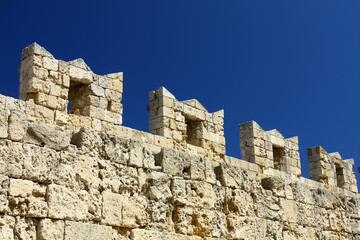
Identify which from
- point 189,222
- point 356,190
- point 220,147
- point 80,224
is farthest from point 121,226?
→ point 356,190

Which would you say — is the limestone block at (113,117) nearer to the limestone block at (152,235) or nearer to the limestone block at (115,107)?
the limestone block at (115,107)

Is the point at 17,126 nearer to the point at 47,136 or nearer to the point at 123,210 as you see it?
the point at 47,136

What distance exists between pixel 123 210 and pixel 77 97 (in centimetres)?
606

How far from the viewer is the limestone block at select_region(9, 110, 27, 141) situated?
526cm

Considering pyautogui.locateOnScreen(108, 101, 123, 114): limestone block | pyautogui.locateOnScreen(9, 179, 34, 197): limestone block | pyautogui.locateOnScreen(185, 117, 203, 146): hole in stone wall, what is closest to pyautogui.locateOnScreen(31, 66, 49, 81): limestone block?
pyautogui.locateOnScreen(108, 101, 123, 114): limestone block

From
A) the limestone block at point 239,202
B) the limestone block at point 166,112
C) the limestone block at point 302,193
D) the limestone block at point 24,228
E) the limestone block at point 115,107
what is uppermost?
the limestone block at point 166,112

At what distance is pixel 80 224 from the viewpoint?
5539 mm

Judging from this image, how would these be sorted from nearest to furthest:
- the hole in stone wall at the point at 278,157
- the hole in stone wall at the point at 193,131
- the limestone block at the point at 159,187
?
the limestone block at the point at 159,187 → the hole in stone wall at the point at 193,131 → the hole in stone wall at the point at 278,157

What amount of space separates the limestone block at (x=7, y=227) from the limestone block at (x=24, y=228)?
0.13ft

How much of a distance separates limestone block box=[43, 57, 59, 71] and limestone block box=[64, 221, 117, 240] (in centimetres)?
574

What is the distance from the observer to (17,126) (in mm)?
5309

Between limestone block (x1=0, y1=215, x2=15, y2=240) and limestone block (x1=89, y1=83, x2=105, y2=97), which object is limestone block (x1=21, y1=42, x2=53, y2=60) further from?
limestone block (x1=0, y1=215, x2=15, y2=240)

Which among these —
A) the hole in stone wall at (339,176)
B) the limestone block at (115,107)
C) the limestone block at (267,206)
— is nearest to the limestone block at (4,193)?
the limestone block at (267,206)

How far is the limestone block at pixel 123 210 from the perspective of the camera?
5.86 m
